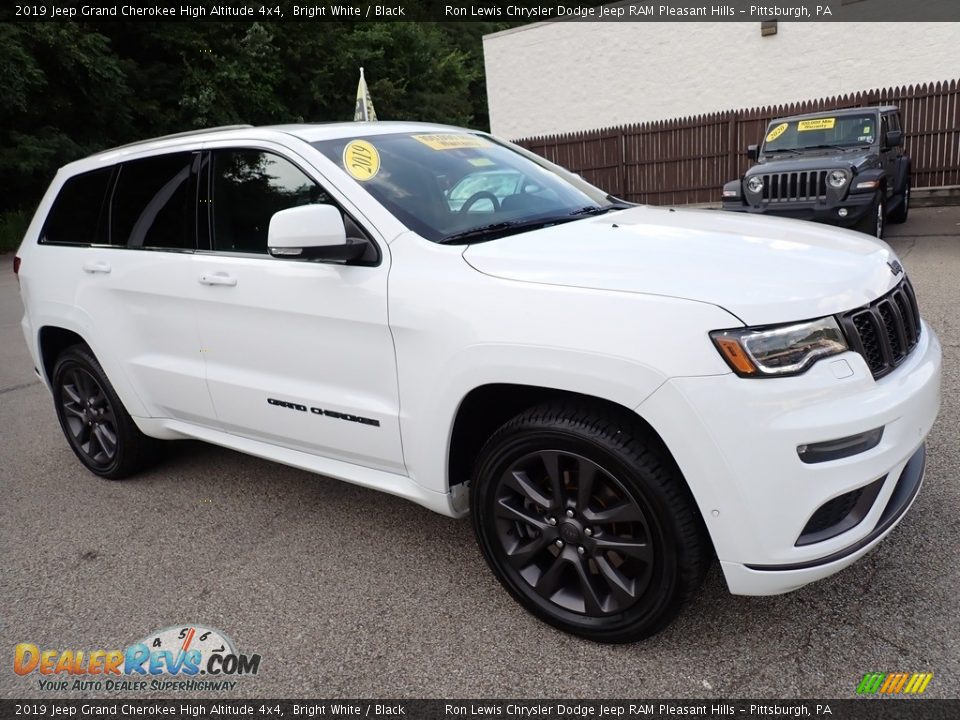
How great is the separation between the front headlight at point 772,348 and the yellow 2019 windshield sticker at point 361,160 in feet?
5.14

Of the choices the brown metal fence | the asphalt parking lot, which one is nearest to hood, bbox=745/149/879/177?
the asphalt parking lot

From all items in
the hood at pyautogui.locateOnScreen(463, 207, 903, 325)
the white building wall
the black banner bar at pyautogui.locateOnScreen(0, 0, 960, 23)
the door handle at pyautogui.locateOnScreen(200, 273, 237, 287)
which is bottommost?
the door handle at pyautogui.locateOnScreen(200, 273, 237, 287)

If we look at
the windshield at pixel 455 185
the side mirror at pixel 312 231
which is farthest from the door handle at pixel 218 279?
the windshield at pixel 455 185

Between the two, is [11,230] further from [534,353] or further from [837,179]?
[534,353]

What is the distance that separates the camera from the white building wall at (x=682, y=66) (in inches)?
658

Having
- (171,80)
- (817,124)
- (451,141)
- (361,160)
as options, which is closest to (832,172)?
(817,124)

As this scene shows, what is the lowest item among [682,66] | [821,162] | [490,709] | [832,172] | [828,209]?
[490,709]

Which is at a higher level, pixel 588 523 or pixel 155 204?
pixel 155 204

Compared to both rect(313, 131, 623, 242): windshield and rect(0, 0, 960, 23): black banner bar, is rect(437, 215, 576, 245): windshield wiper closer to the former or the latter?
A: rect(313, 131, 623, 242): windshield

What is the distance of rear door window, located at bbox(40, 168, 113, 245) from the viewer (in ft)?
12.9

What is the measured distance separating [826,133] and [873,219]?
1.86 metres

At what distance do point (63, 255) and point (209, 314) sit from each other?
1384 mm

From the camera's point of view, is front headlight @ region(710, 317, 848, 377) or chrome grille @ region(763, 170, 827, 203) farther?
chrome grille @ region(763, 170, 827, 203)

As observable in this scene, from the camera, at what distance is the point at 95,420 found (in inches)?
164
